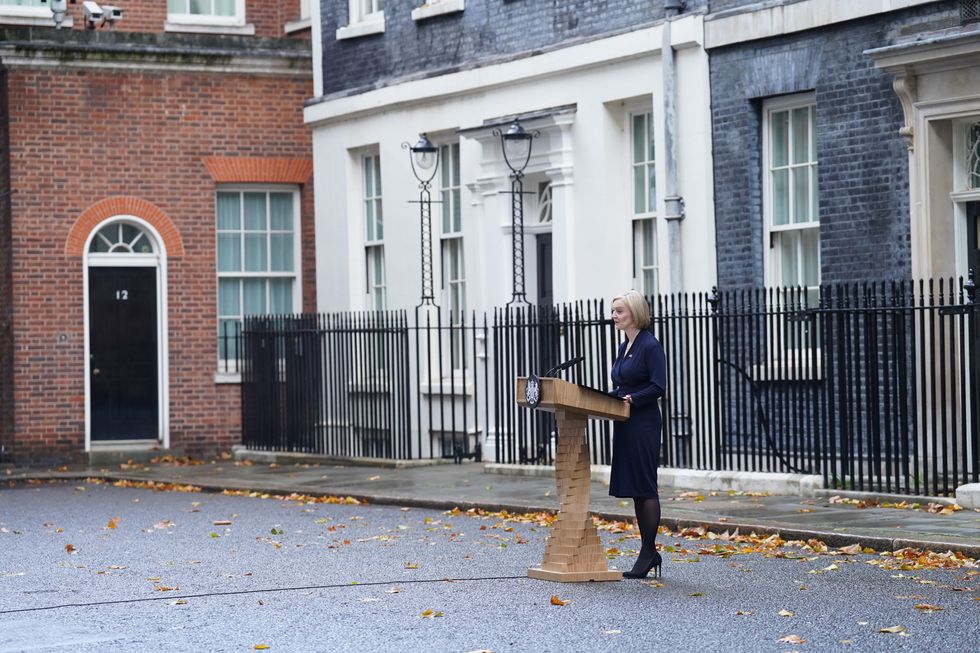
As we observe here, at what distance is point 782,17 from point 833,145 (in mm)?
1288

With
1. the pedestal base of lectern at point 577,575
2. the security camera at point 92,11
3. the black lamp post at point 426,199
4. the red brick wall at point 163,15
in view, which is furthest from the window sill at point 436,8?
the pedestal base of lectern at point 577,575

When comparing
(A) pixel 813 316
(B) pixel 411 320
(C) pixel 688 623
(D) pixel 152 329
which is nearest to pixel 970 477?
(A) pixel 813 316

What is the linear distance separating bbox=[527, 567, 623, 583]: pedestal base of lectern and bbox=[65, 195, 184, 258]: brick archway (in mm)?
13377

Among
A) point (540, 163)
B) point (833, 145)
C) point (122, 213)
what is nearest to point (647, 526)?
point (833, 145)

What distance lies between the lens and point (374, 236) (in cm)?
2297

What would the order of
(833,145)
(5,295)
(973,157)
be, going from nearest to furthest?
(973,157) → (833,145) → (5,295)

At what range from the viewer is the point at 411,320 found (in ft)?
71.5

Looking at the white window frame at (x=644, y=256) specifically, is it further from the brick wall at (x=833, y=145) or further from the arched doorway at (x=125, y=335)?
the arched doorway at (x=125, y=335)

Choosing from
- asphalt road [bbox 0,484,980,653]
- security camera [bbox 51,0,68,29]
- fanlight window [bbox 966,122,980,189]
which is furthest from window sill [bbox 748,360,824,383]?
security camera [bbox 51,0,68,29]

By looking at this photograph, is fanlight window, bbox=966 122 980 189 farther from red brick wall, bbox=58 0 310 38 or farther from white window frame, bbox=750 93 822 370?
red brick wall, bbox=58 0 310 38

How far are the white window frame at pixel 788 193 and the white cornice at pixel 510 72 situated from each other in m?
1.06

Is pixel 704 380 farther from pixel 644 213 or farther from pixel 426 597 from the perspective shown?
pixel 426 597

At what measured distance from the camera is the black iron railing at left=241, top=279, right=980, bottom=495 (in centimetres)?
1428

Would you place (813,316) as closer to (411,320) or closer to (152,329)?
(411,320)
